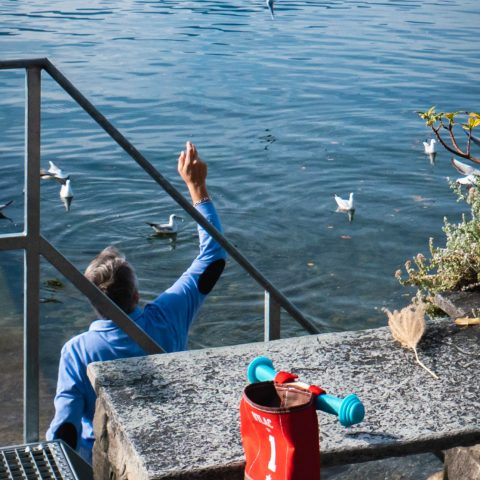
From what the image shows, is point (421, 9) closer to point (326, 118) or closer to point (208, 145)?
point (326, 118)

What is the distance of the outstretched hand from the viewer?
4230 millimetres

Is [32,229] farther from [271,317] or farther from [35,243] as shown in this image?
[271,317]

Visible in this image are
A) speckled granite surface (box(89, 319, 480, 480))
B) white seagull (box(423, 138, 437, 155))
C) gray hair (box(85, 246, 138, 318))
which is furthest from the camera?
white seagull (box(423, 138, 437, 155))

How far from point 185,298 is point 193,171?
53 centimetres

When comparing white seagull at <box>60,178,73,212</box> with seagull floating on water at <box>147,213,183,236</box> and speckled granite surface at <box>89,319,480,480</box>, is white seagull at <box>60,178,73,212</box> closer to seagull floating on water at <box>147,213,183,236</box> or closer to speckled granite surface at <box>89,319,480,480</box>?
seagull floating on water at <box>147,213,183,236</box>

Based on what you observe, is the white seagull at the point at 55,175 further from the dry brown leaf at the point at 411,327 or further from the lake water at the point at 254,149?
the dry brown leaf at the point at 411,327

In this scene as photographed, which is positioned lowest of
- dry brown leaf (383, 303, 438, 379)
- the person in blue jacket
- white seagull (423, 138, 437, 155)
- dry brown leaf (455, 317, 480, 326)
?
white seagull (423, 138, 437, 155)

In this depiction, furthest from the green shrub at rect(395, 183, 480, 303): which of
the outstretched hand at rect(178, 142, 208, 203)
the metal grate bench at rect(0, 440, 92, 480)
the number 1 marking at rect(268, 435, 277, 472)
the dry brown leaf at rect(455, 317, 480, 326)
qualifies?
the number 1 marking at rect(268, 435, 277, 472)

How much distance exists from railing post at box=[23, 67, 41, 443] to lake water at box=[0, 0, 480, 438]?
3.81 m

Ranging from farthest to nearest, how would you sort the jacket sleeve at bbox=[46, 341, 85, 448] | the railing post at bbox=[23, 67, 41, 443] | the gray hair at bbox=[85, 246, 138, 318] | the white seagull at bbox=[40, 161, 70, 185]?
the white seagull at bbox=[40, 161, 70, 185], the gray hair at bbox=[85, 246, 138, 318], the jacket sleeve at bbox=[46, 341, 85, 448], the railing post at bbox=[23, 67, 41, 443]

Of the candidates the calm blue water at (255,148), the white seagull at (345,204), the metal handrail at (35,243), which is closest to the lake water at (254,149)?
the calm blue water at (255,148)

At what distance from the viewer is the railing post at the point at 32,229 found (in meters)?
3.25

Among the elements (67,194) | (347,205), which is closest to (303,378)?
(347,205)

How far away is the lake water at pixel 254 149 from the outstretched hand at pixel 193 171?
10.8 feet
